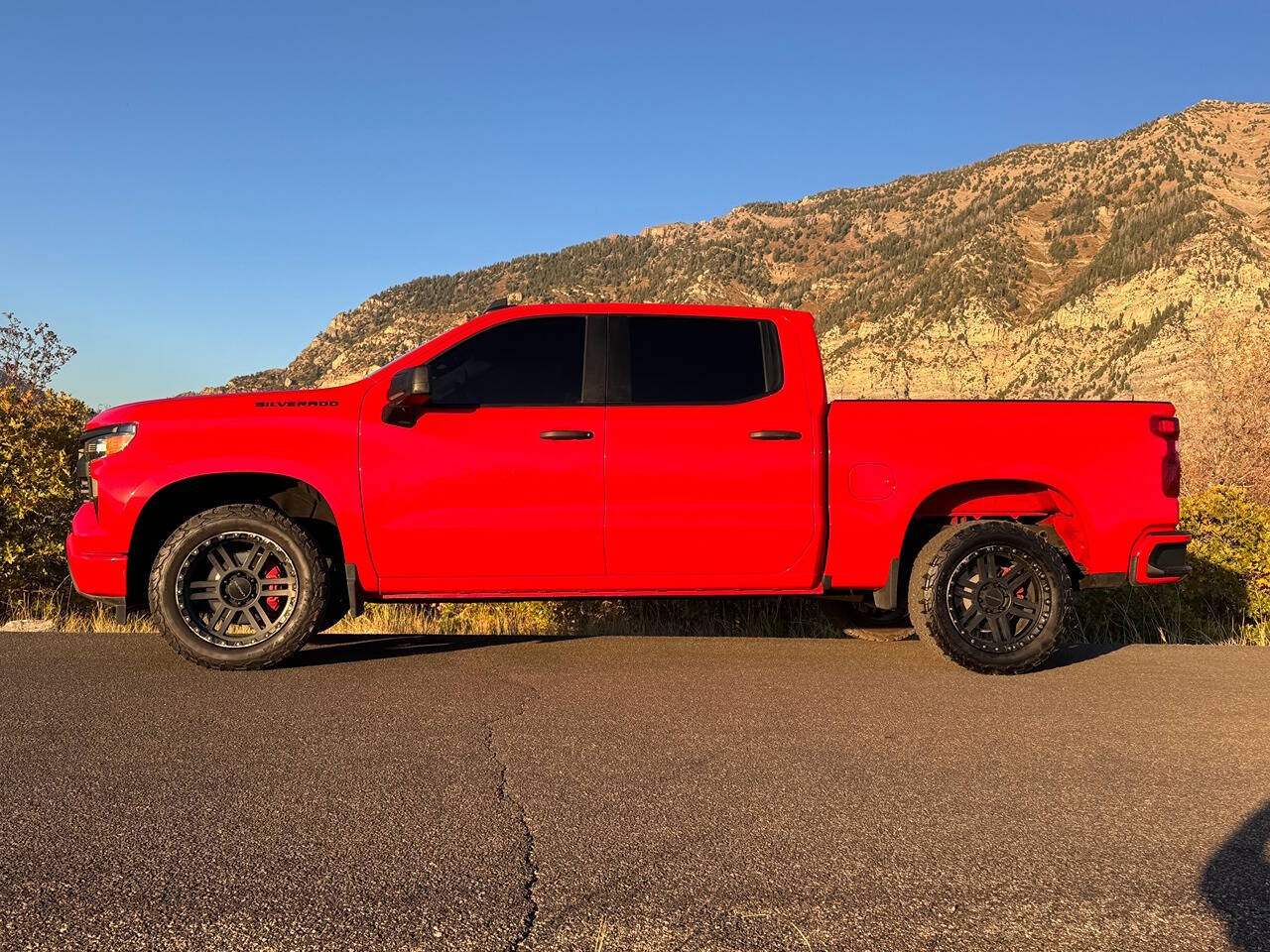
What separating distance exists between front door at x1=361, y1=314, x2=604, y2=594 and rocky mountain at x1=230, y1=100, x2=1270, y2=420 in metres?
38.6

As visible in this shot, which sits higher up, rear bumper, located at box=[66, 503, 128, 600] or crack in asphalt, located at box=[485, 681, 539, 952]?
rear bumper, located at box=[66, 503, 128, 600]

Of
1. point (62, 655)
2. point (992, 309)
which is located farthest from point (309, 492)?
point (992, 309)

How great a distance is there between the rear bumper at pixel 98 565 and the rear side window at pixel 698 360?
2.99m

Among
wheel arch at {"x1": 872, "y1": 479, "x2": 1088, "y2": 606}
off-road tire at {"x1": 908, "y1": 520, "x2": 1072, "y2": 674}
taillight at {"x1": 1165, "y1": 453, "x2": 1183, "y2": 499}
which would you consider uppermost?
taillight at {"x1": 1165, "y1": 453, "x2": 1183, "y2": 499}

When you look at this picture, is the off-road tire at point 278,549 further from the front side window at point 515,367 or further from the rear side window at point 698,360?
the rear side window at point 698,360

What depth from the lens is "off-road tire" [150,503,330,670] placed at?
536 cm

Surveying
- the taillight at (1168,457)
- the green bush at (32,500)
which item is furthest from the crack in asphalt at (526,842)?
the green bush at (32,500)

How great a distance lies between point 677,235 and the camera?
9269 centimetres

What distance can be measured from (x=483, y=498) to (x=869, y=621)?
2.95 metres

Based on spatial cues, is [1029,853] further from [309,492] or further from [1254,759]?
[309,492]

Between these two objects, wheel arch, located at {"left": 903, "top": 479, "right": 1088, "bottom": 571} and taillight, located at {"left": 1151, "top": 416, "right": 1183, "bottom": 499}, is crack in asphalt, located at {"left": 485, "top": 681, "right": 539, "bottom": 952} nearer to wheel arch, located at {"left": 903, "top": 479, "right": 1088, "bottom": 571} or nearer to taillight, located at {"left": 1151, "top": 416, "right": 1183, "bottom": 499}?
wheel arch, located at {"left": 903, "top": 479, "right": 1088, "bottom": 571}

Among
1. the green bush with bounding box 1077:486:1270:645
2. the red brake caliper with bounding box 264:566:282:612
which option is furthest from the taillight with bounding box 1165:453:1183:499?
the red brake caliper with bounding box 264:566:282:612

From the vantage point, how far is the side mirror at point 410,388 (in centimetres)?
516

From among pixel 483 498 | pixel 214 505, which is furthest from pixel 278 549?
pixel 483 498
